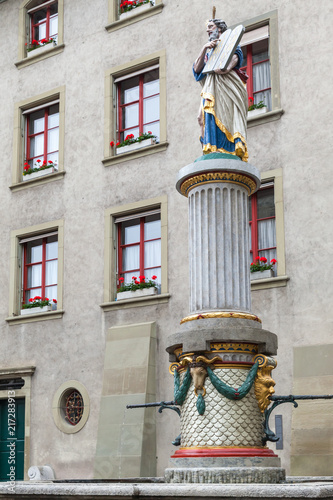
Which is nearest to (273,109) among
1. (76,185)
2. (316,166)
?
(316,166)

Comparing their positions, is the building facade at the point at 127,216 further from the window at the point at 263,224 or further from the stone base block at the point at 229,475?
the stone base block at the point at 229,475

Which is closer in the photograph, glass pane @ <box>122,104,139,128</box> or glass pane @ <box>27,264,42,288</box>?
glass pane @ <box>122,104,139,128</box>

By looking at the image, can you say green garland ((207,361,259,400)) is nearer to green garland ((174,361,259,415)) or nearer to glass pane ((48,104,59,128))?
green garland ((174,361,259,415))

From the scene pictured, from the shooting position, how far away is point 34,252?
2189cm

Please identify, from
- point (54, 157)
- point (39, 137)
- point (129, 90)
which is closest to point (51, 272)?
point (54, 157)

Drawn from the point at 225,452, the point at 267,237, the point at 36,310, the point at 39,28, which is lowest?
the point at 225,452

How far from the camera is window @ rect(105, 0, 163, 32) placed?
20.2m

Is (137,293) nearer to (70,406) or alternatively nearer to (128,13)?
(70,406)

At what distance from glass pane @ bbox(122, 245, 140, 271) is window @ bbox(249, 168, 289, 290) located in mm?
3392

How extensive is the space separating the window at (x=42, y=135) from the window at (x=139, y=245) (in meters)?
3.36

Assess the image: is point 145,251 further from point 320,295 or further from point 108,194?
point 320,295

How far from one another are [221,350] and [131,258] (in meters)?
11.2

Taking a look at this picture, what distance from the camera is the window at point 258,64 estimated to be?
18031mm

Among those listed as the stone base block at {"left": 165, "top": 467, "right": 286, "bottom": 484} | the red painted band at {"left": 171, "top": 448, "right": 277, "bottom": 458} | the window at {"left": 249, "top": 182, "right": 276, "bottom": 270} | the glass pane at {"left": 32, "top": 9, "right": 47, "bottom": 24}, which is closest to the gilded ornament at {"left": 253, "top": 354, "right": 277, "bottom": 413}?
the red painted band at {"left": 171, "top": 448, "right": 277, "bottom": 458}
